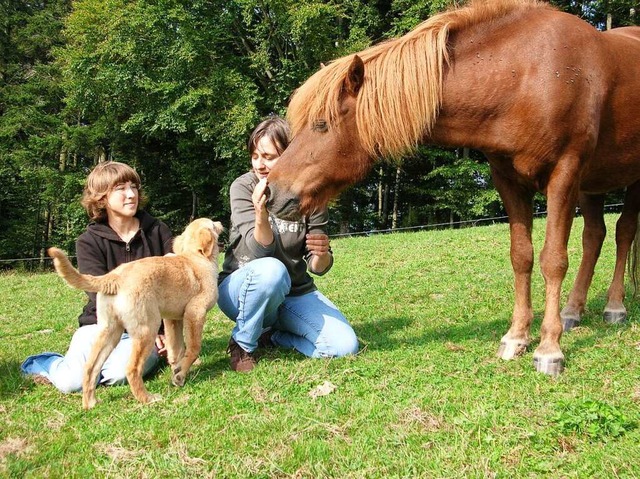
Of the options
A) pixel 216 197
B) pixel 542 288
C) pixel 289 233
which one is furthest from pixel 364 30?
pixel 289 233

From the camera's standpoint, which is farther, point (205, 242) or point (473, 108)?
point (205, 242)

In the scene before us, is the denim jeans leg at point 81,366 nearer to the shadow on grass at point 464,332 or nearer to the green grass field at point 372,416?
the green grass field at point 372,416

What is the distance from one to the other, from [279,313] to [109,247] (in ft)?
5.17

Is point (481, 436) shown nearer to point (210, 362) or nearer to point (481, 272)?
point (210, 362)

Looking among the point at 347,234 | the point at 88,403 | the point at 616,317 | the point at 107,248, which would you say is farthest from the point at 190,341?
the point at 347,234

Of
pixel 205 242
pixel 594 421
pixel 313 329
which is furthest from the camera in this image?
pixel 313 329

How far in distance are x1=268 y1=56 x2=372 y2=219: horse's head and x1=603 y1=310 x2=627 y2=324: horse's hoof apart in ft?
10.3

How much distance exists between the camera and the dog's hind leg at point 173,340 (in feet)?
13.4

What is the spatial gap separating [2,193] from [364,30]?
65.4 feet

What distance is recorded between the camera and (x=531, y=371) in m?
3.65

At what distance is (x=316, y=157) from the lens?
A: 3.69 m

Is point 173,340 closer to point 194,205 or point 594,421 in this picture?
point 594,421

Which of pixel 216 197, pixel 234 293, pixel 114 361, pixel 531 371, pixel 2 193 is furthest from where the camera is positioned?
pixel 216 197

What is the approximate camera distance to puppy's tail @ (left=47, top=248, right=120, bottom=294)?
122 inches
